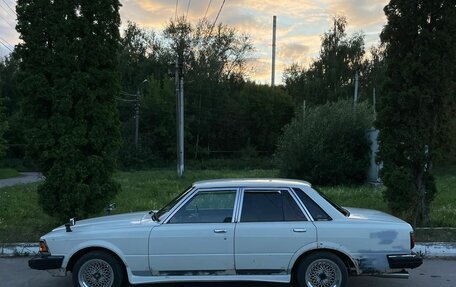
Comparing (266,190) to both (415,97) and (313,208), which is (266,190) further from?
(415,97)

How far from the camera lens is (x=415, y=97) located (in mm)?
10359

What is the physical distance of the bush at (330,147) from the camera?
24984mm

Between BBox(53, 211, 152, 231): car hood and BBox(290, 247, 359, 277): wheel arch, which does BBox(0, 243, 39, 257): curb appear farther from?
BBox(290, 247, 359, 277): wheel arch

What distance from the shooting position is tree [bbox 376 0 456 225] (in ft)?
33.8

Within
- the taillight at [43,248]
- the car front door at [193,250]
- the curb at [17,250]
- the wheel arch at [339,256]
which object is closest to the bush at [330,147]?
the curb at [17,250]

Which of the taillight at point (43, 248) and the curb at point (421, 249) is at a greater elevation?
the taillight at point (43, 248)

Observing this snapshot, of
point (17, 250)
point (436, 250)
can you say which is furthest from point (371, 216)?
point (17, 250)

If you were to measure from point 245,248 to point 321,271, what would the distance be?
101 centimetres

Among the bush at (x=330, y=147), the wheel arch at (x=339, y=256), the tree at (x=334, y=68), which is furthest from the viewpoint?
the tree at (x=334, y=68)

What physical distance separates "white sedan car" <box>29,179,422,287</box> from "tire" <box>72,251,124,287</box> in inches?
0.5

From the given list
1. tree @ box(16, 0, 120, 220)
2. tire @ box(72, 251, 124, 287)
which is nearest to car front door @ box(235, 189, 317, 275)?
tire @ box(72, 251, 124, 287)

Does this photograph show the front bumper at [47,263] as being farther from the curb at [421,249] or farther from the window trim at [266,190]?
the curb at [421,249]

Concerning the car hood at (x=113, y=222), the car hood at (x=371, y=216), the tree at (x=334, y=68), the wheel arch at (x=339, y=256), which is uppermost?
the tree at (x=334, y=68)

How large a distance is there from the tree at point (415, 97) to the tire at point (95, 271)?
6.41 meters
